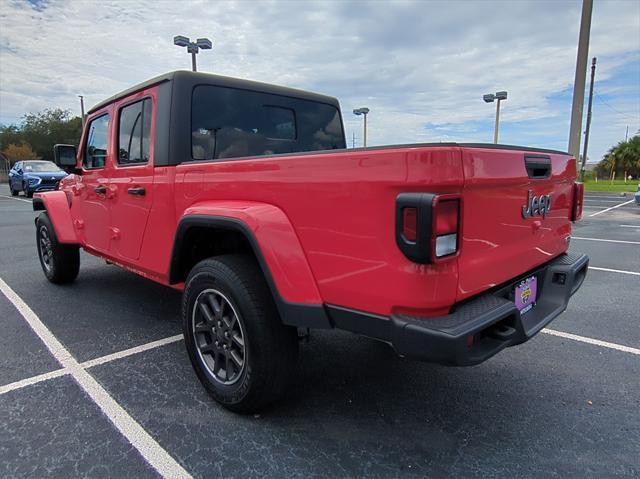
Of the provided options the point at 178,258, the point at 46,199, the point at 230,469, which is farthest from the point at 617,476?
the point at 46,199

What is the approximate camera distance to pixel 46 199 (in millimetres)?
4949

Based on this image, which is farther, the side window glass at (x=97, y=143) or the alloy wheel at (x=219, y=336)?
the side window glass at (x=97, y=143)

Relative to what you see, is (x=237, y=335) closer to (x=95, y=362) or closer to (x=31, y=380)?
(x=95, y=362)

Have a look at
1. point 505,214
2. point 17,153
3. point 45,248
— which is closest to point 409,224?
point 505,214

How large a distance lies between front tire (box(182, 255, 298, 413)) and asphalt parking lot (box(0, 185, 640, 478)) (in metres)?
0.20

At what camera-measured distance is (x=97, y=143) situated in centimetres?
427

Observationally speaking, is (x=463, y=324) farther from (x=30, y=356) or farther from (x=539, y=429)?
(x=30, y=356)

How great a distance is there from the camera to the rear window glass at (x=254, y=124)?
3.24 metres

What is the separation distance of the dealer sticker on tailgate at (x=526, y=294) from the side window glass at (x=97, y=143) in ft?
11.7

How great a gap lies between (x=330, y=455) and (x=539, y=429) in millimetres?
1195

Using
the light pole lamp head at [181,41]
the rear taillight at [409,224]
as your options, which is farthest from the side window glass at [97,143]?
the light pole lamp head at [181,41]

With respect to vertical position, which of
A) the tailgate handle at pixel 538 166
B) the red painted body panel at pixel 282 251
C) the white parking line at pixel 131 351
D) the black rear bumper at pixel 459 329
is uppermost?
the tailgate handle at pixel 538 166

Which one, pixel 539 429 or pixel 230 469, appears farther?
pixel 539 429

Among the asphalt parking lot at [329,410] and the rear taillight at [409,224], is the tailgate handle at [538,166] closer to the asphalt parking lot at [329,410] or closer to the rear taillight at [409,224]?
the rear taillight at [409,224]
